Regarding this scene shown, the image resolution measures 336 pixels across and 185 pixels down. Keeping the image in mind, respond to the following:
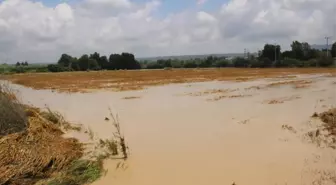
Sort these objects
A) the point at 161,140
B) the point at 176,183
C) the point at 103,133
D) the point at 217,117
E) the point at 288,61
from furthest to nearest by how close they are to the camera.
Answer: the point at 288,61, the point at 217,117, the point at 103,133, the point at 161,140, the point at 176,183

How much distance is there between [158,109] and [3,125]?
325 inches

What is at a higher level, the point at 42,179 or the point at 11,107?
the point at 11,107

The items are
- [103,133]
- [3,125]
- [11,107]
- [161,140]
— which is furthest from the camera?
[103,133]

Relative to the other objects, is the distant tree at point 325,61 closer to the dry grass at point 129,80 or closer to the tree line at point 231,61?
the tree line at point 231,61

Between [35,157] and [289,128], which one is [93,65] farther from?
[35,157]

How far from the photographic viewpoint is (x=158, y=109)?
16047mm

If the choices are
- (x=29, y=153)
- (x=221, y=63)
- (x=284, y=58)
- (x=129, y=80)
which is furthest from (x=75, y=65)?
(x=29, y=153)

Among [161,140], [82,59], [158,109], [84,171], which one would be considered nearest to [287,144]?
[161,140]

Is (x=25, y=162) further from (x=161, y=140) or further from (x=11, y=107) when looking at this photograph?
(x=161, y=140)

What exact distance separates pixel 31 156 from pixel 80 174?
923 millimetres

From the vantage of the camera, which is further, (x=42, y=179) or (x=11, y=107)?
(x=11, y=107)

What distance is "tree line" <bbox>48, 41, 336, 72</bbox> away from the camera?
66.1m

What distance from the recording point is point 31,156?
22.5 ft

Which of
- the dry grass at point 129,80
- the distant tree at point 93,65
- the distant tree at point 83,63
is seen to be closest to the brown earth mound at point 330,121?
the dry grass at point 129,80
